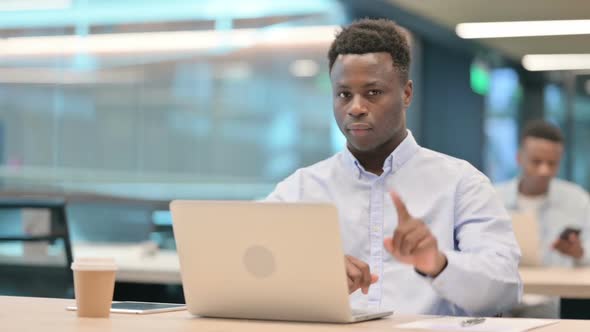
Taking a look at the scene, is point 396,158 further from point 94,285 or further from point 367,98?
point 94,285

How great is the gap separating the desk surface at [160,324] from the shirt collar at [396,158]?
52 centimetres

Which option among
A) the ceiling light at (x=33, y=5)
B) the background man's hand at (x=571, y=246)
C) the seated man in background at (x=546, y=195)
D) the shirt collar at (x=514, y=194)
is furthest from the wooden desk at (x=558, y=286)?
the ceiling light at (x=33, y=5)

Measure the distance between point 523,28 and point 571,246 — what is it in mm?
5795

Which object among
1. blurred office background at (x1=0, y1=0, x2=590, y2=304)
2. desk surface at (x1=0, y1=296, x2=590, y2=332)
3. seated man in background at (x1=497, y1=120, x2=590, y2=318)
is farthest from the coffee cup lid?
seated man in background at (x1=497, y1=120, x2=590, y2=318)

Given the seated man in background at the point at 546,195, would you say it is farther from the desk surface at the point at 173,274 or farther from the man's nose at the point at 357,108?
the man's nose at the point at 357,108

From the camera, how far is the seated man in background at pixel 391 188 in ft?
8.29

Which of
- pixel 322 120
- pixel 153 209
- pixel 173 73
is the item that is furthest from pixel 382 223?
pixel 322 120

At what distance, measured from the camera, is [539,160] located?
533 centimetres

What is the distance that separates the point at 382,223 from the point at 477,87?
9884mm

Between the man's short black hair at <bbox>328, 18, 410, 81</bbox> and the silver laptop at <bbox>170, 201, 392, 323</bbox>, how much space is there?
2.45 ft

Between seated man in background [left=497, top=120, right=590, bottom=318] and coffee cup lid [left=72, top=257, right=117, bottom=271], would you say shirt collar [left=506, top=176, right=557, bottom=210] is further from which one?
coffee cup lid [left=72, top=257, right=117, bottom=271]

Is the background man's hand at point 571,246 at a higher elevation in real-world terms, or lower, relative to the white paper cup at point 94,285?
lower

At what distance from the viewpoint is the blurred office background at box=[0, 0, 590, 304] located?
689cm

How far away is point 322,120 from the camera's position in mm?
8336
